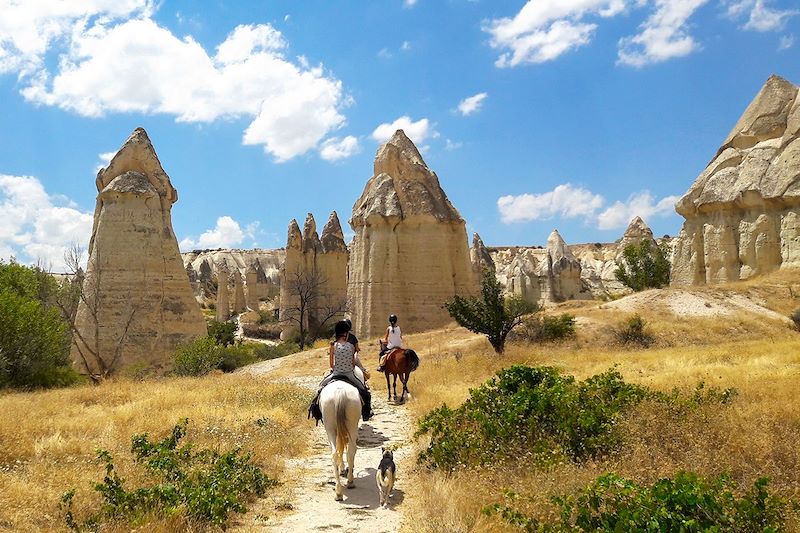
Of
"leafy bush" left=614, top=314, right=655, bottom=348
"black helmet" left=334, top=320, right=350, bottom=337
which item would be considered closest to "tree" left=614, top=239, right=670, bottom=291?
"leafy bush" left=614, top=314, right=655, bottom=348

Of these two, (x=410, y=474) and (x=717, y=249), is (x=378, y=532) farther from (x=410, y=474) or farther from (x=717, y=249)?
(x=717, y=249)

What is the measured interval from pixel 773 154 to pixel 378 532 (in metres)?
29.2

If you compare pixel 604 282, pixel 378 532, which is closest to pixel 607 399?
pixel 378 532

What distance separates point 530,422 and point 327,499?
208cm

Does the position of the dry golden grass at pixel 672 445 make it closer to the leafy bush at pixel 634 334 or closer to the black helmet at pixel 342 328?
the black helmet at pixel 342 328

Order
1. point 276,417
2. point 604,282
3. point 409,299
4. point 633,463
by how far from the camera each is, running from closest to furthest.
Answer: point 633,463
point 276,417
point 409,299
point 604,282

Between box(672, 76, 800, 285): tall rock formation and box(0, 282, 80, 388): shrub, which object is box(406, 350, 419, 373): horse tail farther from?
box(672, 76, 800, 285): tall rock formation

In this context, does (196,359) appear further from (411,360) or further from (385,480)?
(385,480)

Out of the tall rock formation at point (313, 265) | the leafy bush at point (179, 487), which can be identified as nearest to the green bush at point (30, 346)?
the leafy bush at point (179, 487)

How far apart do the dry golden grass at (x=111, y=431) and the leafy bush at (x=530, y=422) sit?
185 cm

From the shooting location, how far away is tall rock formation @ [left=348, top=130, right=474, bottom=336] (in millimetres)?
25828

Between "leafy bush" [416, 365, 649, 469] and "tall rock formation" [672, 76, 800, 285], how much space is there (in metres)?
22.4

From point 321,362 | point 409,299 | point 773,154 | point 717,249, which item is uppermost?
point 773,154

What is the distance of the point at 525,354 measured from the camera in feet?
52.5
